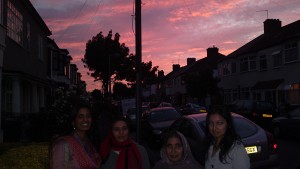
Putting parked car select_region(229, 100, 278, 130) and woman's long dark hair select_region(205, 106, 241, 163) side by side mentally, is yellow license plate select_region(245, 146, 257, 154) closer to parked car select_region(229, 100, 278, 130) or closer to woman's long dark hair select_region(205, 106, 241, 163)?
woman's long dark hair select_region(205, 106, 241, 163)

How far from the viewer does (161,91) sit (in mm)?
96125

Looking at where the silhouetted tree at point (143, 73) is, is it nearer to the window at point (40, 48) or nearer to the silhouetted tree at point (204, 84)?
the silhouetted tree at point (204, 84)

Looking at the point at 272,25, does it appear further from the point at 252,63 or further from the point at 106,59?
the point at 106,59

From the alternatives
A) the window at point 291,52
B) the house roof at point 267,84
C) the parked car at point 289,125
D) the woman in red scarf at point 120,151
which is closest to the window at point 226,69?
the house roof at point 267,84

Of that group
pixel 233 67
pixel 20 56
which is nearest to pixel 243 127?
pixel 20 56

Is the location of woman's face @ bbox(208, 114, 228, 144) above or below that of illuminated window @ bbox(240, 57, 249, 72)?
below

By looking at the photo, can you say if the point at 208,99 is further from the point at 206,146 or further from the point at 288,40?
the point at 206,146

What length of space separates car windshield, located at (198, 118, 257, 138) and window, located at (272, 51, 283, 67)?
2669cm

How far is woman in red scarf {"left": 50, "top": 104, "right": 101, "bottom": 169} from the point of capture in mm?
3307

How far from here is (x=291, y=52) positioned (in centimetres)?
3111

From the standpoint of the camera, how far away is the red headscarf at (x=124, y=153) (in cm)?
362

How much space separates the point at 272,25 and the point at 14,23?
2937cm

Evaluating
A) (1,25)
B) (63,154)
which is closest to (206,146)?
(63,154)

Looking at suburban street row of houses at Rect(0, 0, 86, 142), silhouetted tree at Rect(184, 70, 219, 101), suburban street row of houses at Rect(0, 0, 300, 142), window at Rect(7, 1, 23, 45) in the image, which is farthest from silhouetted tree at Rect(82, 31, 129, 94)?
window at Rect(7, 1, 23, 45)
